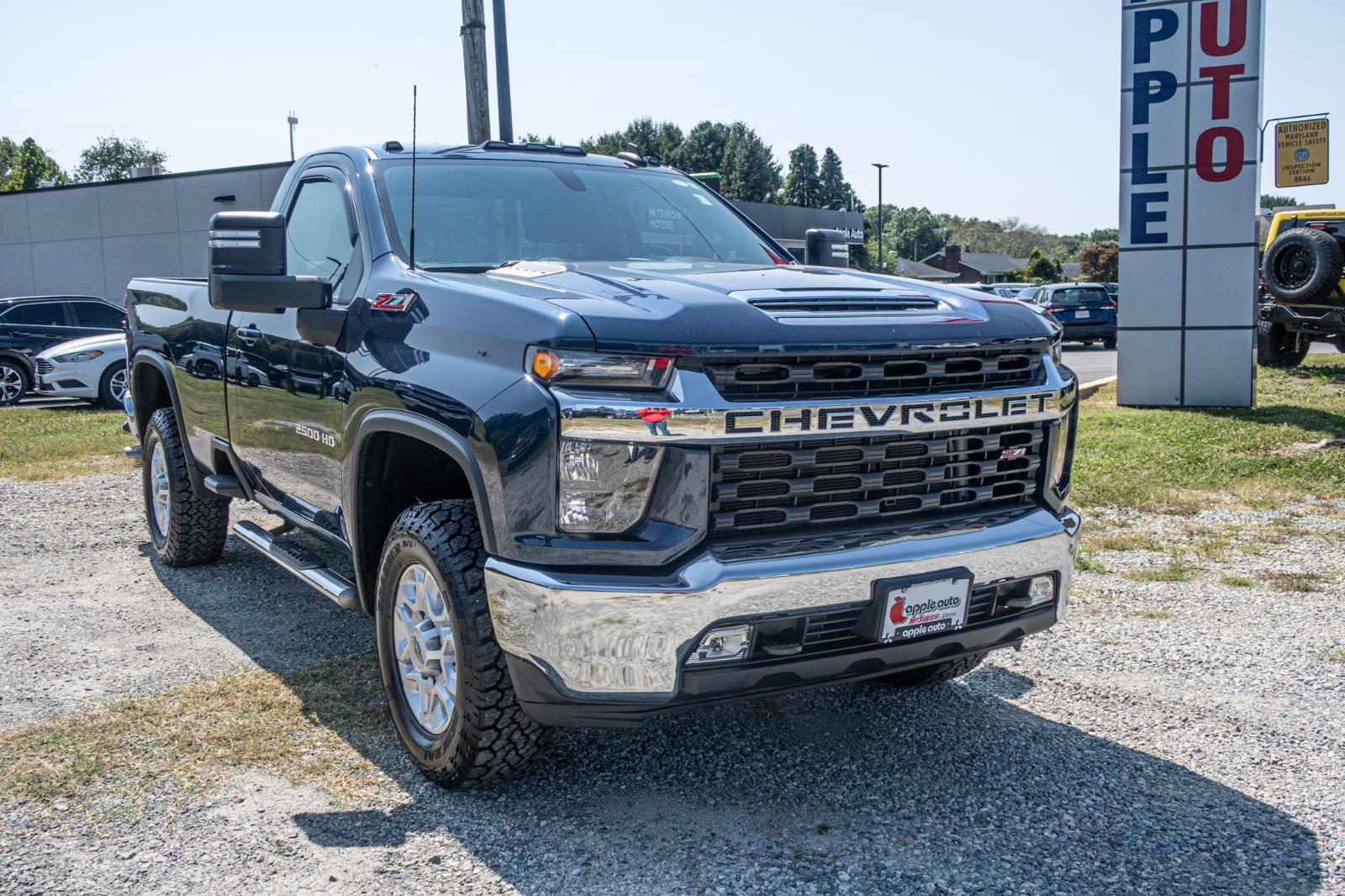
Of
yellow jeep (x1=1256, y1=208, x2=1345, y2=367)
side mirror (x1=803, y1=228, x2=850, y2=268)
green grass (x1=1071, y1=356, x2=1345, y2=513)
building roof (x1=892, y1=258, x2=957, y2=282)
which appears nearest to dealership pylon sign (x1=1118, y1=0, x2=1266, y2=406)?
green grass (x1=1071, y1=356, x2=1345, y2=513)

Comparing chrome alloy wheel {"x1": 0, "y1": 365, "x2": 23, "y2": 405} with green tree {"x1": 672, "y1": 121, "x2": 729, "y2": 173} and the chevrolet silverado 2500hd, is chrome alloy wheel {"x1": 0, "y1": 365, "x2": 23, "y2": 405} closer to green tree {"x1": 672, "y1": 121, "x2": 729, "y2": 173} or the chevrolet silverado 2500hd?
the chevrolet silverado 2500hd

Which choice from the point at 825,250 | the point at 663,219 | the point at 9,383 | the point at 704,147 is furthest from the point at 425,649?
the point at 704,147

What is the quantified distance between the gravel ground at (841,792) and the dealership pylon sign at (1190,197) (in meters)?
7.98

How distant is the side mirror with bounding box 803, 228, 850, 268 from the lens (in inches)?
204

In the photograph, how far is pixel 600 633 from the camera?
293cm

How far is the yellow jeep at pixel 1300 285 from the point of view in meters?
16.2

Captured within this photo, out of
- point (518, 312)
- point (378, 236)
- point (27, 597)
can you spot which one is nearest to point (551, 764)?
point (518, 312)

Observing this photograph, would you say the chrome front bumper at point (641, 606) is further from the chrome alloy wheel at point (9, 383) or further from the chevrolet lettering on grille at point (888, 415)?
the chrome alloy wheel at point (9, 383)

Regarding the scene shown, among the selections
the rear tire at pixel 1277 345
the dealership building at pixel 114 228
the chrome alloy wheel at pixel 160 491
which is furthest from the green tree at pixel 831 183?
the chrome alloy wheel at pixel 160 491

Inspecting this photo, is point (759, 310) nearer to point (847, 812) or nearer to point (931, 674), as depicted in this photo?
point (847, 812)

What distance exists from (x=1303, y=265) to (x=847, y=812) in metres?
16.1

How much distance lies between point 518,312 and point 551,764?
1531 millimetres

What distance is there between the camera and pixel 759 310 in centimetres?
320

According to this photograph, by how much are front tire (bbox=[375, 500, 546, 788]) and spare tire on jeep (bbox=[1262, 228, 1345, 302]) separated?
15977 millimetres
